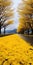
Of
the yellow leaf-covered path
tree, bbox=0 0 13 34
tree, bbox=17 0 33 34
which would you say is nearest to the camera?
the yellow leaf-covered path

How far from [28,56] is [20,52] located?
0.25m

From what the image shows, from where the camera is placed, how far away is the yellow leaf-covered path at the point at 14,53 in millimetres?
3467

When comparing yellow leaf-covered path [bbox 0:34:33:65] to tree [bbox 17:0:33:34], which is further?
tree [bbox 17:0:33:34]

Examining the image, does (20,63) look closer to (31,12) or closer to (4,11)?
(4,11)

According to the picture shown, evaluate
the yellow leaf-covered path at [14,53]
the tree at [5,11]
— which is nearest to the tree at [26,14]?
the tree at [5,11]

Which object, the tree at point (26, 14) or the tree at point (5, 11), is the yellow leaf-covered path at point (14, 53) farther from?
the tree at point (26, 14)

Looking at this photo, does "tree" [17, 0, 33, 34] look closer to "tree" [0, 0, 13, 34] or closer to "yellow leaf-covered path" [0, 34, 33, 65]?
"tree" [0, 0, 13, 34]

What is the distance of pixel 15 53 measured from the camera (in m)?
3.88

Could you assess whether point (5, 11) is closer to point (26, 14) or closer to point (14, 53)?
point (26, 14)

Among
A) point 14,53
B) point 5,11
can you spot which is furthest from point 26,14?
point 14,53

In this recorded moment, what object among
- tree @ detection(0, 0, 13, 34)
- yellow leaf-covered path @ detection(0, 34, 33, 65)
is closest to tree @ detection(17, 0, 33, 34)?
tree @ detection(0, 0, 13, 34)

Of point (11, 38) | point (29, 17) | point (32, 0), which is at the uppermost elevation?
point (32, 0)

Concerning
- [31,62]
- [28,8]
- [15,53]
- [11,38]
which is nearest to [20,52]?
[15,53]

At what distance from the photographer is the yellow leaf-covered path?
3467 mm
